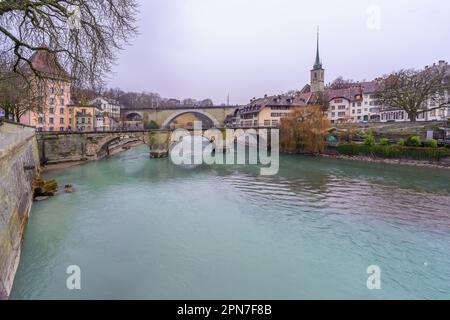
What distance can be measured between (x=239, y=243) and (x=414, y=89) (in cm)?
3611

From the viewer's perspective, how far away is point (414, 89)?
34.1 meters

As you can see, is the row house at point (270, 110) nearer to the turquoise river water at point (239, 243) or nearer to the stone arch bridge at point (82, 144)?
the stone arch bridge at point (82, 144)

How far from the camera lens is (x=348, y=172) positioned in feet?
73.9

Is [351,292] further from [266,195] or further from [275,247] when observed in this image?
[266,195]

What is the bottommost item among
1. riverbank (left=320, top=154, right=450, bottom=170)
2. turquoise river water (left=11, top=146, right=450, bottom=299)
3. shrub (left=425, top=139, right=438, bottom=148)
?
A: turquoise river water (left=11, top=146, right=450, bottom=299)

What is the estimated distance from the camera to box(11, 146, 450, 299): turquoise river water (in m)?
6.40

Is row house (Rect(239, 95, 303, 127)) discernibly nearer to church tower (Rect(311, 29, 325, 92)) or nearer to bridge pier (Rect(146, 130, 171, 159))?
church tower (Rect(311, 29, 325, 92))

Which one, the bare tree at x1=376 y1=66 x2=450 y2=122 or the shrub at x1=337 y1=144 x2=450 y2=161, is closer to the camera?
the shrub at x1=337 y1=144 x2=450 y2=161

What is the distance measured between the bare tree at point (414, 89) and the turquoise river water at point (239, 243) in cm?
2273

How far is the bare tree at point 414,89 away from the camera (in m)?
32.7

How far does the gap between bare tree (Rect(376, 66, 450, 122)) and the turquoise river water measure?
22.7 meters

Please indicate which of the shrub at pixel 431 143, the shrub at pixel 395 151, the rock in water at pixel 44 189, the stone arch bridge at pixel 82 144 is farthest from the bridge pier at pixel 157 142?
the shrub at pixel 431 143

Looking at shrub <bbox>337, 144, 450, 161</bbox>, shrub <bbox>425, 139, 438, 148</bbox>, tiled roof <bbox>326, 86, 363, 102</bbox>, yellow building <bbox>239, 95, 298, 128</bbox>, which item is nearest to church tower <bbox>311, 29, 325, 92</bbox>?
tiled roof <bbox>326, 86, 363, 102</bbox>
